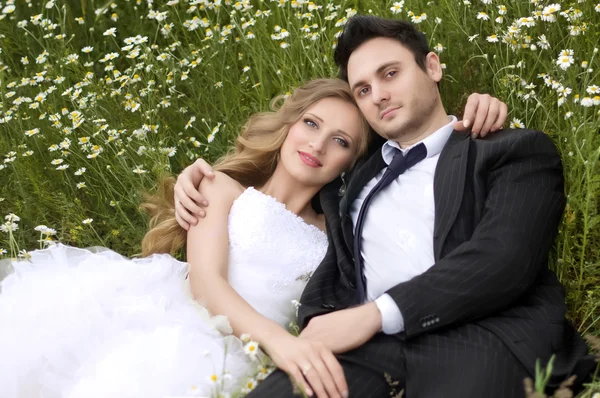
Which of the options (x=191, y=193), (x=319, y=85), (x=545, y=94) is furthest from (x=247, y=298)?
(x=545, y=94)

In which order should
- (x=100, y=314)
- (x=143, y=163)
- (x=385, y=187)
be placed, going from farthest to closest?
(x=143, y=163), (x=385, y=187), (x=100, y=314)

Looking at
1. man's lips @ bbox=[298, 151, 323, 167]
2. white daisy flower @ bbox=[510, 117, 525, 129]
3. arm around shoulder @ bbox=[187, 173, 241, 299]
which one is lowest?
arm around shoulder @ bbox=[187, 173, 241, 299]

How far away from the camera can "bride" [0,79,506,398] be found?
2812 millimetres

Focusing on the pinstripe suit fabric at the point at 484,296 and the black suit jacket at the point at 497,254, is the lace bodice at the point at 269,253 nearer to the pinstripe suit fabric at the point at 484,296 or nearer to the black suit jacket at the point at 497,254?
the black suit jacket at the point at 497,254

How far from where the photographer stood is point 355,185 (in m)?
3.50

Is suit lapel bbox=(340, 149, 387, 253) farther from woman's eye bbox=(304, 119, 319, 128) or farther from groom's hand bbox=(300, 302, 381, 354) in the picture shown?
groom's hand bbox=(300, 302, 381, 354)

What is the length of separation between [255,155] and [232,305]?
964 mm

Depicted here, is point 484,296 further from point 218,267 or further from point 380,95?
point 218,267

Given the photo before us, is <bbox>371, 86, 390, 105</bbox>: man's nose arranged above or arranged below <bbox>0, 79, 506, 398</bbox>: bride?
above

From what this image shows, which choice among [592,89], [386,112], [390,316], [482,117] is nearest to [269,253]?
[386,112]

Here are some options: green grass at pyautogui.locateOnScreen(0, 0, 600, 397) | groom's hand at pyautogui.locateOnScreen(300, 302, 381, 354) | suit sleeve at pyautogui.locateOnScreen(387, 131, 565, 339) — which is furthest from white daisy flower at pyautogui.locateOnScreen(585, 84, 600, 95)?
groom's hand at pyautogui.locateOnScreen(300, 302, 381, 354)

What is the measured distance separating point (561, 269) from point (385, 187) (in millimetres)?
802

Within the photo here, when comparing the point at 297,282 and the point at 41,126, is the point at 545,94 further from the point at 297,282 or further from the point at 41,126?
the point at 41,126

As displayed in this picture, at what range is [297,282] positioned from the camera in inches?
141
